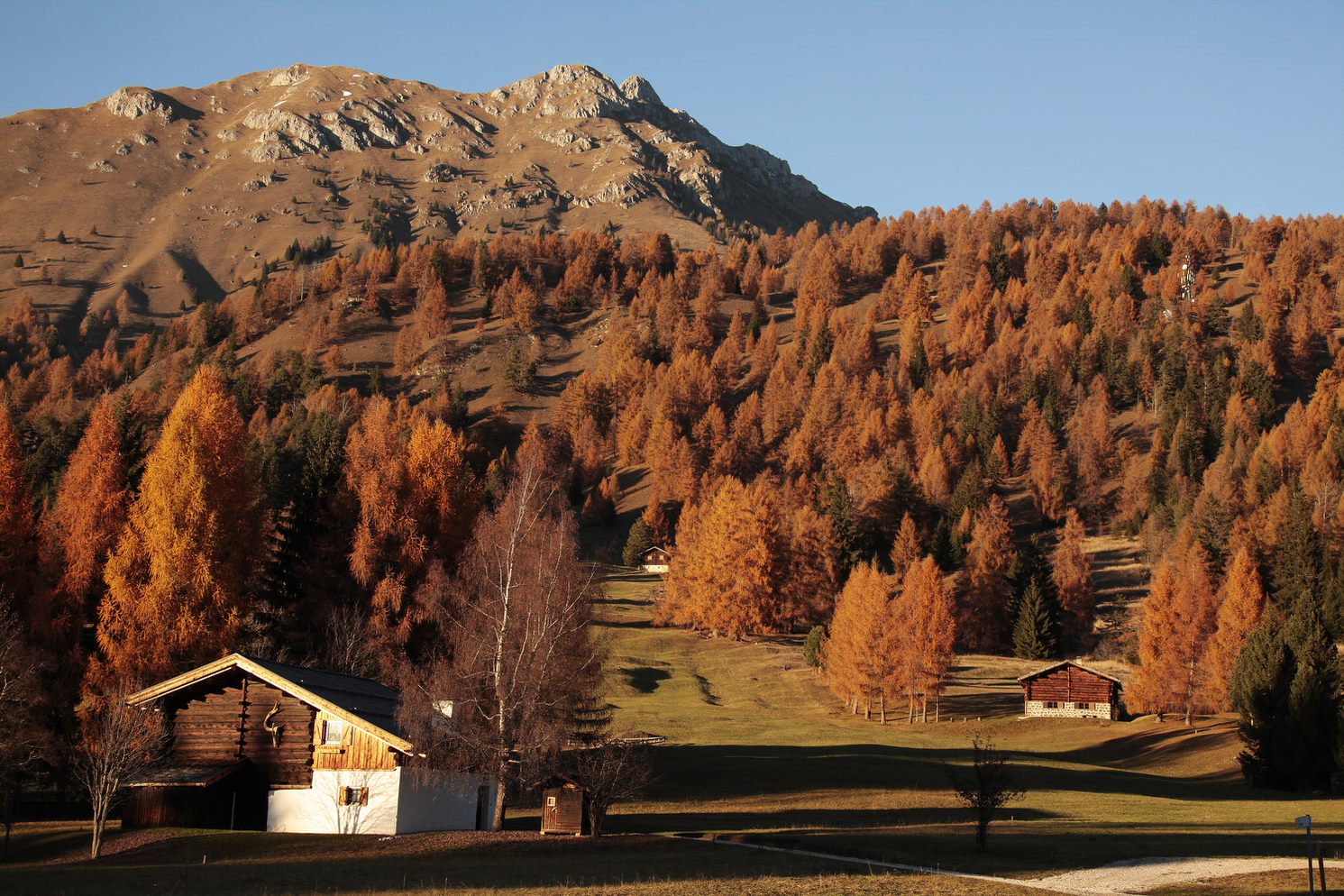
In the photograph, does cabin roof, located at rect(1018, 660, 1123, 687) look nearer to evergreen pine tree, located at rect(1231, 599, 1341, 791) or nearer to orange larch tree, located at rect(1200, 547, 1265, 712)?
orange larch tree, located at rect(1200, 547, 1265, 712)

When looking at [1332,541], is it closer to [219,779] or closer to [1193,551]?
[1193,551]

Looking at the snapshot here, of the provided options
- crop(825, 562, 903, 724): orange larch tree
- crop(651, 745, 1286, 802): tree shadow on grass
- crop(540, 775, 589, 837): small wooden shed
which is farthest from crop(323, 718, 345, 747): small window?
crop(825, 562, 903, 724): orange larch tree

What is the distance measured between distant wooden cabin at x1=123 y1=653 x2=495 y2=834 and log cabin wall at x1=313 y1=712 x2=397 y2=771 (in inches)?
1.1

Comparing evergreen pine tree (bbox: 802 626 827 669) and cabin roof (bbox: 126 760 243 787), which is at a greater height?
evergreen pine tree (bbox: 802 626 827 669)

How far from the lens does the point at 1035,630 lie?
295ft

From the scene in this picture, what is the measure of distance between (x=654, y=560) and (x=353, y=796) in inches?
3707

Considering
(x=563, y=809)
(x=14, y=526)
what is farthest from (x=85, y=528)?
(x=563, y=809)

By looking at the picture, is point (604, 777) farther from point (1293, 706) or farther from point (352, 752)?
point (1293, 706)

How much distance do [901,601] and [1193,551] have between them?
3257 centimetres

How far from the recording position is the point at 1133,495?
132000 mm

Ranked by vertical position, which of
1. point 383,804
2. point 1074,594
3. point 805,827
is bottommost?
point 805,827

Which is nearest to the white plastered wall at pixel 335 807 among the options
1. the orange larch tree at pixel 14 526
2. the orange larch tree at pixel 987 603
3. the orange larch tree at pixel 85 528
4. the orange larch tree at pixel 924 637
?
the orange larch tree at pixel 85 528

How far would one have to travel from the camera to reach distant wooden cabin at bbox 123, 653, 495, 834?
34000 mm

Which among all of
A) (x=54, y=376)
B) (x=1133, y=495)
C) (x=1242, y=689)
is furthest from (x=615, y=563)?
(x=54, y=376)
